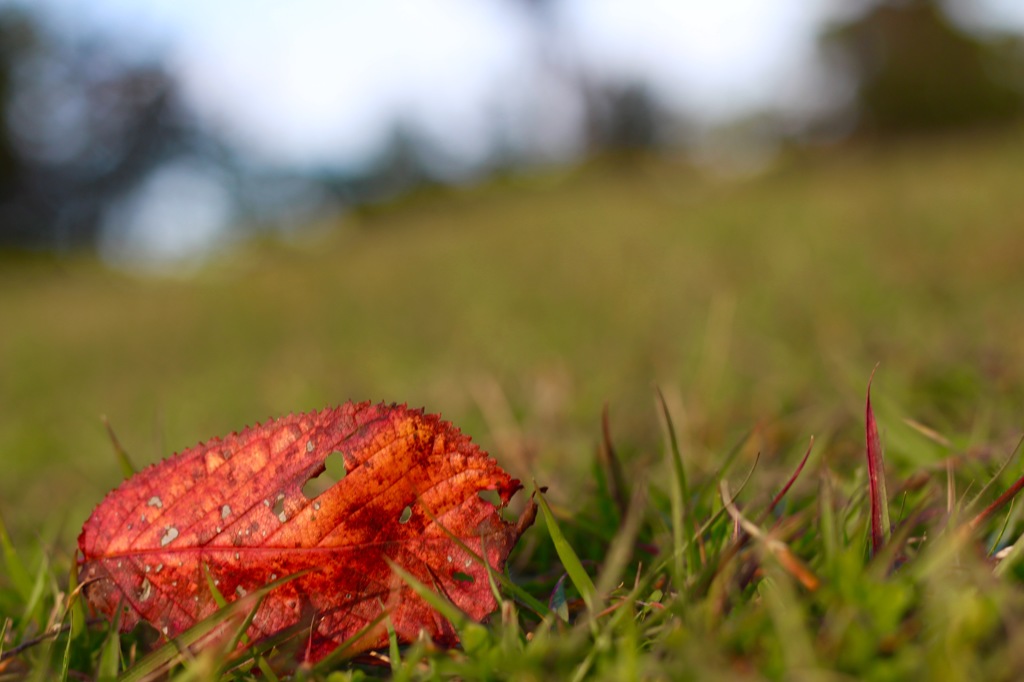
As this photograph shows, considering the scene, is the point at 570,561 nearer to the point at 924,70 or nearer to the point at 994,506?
the point at 994,506

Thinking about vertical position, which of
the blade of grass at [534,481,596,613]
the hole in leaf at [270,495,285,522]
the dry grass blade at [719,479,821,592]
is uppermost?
the hole in leaf at [270,495,285,522]

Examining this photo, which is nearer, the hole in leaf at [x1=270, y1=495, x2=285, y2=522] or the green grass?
the green grass

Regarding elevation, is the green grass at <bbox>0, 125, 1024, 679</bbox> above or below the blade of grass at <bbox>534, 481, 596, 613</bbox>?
below

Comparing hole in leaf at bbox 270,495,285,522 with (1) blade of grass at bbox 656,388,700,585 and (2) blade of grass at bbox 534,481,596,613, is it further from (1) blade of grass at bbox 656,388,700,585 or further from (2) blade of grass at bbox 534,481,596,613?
(1) blade of grass at bbox 656,388,700,585

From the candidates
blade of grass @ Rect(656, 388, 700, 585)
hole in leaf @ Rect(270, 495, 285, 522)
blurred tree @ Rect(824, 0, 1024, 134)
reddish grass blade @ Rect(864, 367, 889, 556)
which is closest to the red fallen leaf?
hole in leaf @ Rect(270, 495, 285, 522)

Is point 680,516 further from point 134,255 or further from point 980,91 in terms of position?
point 980,91

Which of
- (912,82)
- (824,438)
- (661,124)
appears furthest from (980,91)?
(824,438)

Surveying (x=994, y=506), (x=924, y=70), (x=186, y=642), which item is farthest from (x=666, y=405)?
(x=924, y=70)

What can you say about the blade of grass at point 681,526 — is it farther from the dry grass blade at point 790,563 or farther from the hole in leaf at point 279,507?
the hole in leaf at point 279,507
